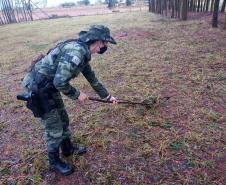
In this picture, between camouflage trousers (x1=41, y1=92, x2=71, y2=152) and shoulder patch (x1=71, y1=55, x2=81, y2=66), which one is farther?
camouflage trousers (x1=41, y1=92, x2=71, y2=152)

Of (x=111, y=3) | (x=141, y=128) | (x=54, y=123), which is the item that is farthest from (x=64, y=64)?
(x=111, y=3)

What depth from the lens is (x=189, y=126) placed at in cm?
403

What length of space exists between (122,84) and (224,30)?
5427mm

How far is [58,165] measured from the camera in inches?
129

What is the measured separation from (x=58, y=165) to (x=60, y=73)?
46.0 inches

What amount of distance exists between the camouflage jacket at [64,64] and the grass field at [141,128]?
109 cm

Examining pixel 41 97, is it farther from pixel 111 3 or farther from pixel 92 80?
pixel 111 3

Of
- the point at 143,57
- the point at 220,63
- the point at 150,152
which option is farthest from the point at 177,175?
the point at 143,57

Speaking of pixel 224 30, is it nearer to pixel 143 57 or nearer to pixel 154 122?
pixel 143 57

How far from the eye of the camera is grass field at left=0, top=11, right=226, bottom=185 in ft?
10.7

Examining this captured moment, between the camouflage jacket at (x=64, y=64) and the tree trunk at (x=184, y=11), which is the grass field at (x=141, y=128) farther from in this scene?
the tree trunk at (x=184, y=11)

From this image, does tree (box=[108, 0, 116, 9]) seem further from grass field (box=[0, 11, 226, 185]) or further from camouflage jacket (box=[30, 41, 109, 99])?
camouflage jacket (box=[30, 41, 109, 99])

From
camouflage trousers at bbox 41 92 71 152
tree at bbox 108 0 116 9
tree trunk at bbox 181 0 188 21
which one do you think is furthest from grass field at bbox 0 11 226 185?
tree at bbox 108 0 116 9

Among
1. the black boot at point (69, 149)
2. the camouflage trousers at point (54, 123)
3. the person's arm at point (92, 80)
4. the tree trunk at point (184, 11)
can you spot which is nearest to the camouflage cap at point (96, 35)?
the person's arm at point (92, 80)
